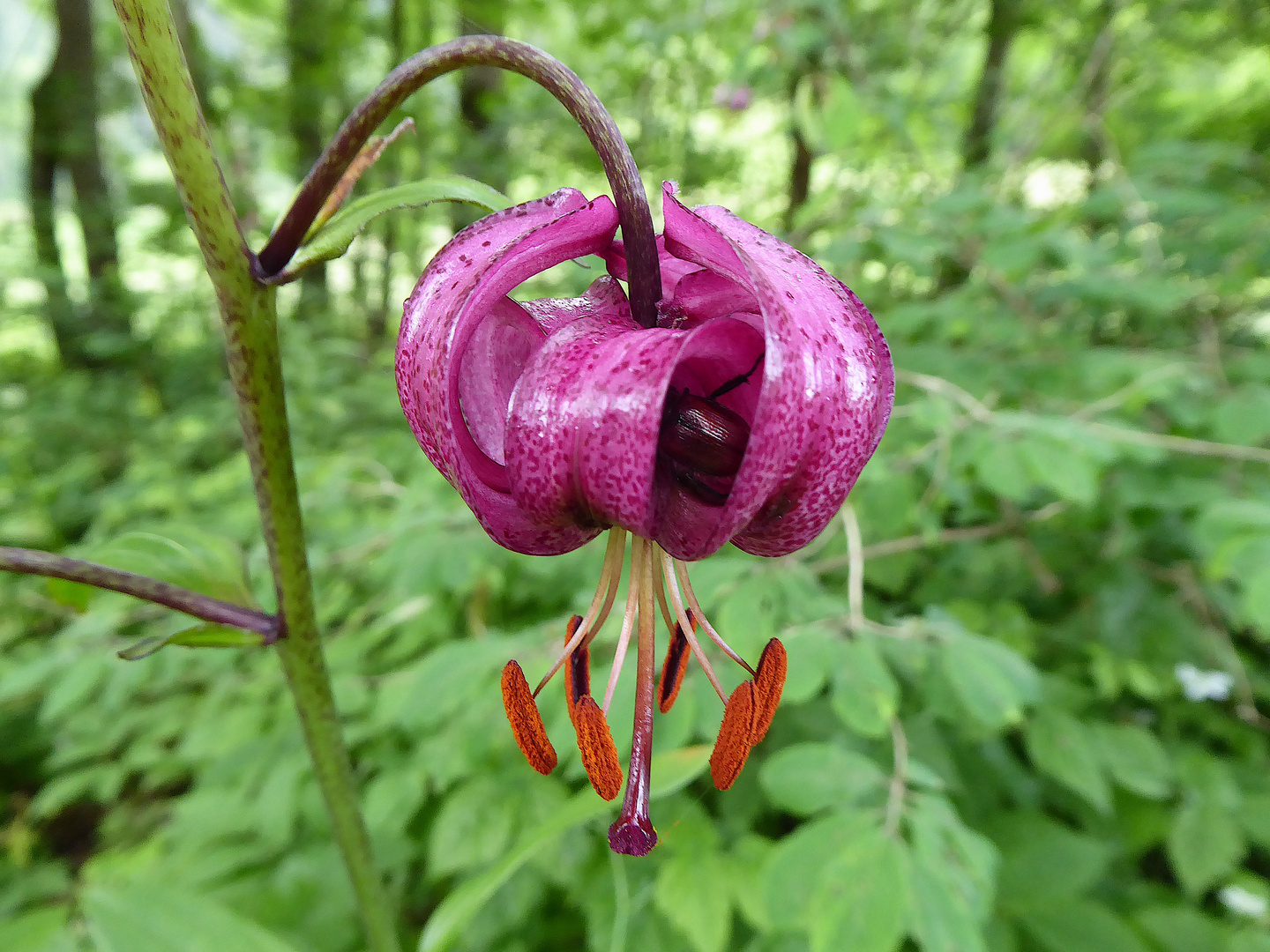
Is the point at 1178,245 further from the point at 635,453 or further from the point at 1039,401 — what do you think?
the point at 635,453

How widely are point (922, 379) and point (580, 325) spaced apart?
920 mm

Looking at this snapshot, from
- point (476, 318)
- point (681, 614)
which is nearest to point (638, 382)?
point (476, 318)

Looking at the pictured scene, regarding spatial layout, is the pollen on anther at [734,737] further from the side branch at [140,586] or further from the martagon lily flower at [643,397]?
the side branch at [140,586]

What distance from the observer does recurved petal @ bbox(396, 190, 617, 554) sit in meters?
0.44

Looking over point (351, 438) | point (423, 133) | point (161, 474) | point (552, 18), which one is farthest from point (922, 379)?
point (552, 18)

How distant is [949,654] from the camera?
36.8 inches

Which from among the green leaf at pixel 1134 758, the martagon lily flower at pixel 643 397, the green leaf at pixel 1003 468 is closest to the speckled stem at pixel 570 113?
the martagon lily flower at pixel 643 397

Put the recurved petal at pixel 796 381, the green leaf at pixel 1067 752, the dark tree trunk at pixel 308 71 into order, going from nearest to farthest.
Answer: the recurved petal at pixel 796 381
the green leaf at pixel 1067 752
the dark tree trunk at pixel 308 71

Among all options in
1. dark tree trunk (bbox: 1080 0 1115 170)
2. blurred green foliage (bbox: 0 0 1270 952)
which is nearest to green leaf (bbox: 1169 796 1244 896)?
blurred green foliage (bbox: 0 0 1270 952)

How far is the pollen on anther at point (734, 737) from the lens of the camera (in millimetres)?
514

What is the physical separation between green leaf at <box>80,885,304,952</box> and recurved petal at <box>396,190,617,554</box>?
2.01 ft

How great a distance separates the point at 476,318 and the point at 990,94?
4.11 meters

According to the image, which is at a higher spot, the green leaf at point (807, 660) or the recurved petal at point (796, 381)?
the recurved petal at point (796, 381)

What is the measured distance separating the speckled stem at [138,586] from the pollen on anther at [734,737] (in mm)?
409
